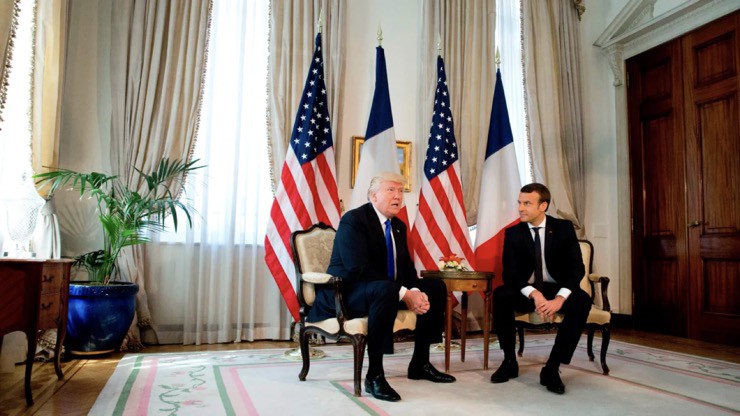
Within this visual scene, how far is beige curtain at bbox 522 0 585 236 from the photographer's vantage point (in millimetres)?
5961

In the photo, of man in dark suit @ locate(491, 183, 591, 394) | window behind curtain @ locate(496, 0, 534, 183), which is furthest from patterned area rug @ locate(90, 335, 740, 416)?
window behind curtain @ locate(496, 0, 534, 183)

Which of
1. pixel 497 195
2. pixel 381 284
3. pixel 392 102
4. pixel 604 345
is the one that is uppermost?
pixel 392 102

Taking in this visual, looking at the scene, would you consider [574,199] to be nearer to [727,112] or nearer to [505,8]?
[727,112]

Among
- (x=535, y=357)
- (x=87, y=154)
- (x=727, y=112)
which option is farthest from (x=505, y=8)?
(x=87, y=154)

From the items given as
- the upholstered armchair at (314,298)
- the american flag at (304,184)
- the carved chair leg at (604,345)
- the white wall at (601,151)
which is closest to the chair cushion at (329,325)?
the upholstered armchair at (314,298)

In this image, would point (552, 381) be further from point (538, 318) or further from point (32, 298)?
point (32, 298)

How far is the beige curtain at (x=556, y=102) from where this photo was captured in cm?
596

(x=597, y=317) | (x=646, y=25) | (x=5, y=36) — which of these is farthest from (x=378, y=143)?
(x=646, y=25)

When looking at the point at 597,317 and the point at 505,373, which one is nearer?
the point at 505,373

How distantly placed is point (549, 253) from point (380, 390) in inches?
60.9

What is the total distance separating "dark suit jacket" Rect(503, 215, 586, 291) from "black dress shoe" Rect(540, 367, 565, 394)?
63 centimetres

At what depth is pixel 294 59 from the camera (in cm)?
503

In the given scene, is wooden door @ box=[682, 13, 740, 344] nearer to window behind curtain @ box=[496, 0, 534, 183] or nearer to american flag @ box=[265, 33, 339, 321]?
window behind curtain @ box=[496, 0, 534, 183]

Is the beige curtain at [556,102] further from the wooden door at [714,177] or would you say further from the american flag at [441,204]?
the american flag at [441,204]
